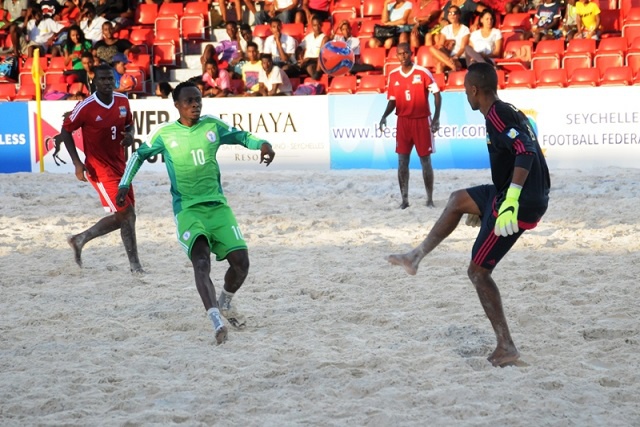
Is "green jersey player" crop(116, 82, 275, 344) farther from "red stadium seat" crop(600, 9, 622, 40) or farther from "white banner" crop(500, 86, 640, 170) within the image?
"red stadium seat" crop(600, 9, 622, 40)

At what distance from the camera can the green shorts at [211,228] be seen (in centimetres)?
621

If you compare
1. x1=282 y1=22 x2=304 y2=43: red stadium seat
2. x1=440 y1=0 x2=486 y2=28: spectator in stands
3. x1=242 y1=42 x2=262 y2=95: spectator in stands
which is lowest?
x1=242 y1=42 x2=262 y2=95: spectator in stands

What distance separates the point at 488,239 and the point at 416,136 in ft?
22.9

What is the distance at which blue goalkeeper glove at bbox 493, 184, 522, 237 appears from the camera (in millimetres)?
5027

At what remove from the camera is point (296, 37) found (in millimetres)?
18297

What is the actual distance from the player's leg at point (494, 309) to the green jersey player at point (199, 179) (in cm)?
162

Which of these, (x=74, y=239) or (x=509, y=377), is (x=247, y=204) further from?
(x=509, y=377)

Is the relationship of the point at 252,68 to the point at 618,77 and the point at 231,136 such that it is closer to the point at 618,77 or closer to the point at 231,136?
the point at 618,77

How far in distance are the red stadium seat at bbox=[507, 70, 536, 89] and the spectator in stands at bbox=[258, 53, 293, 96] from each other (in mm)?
3827

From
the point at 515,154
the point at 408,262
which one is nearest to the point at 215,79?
the point at 408,262

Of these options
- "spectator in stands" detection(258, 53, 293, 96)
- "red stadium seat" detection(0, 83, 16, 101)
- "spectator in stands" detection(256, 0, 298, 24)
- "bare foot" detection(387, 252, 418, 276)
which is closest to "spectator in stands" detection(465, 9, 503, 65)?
"spectator in stands" detection(258, 53, 293, 96)

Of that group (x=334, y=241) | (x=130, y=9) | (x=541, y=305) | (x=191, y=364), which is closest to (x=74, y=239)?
(x=334, y=241)

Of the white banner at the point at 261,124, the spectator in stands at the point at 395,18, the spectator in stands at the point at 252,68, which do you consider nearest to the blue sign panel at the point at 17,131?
the white banner at the point at 261,124

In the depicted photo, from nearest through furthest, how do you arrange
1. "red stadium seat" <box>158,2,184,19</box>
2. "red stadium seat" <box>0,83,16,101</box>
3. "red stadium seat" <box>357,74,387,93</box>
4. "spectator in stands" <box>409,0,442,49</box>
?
"red stadium seat" <box>357,74,387,93</box>, "spectator in stands" <box>409,0,442,49</box>, "red stadium seat" <box>0,83,16,101</box>, "red stadium seat" <box>158,2,184,19</box>
